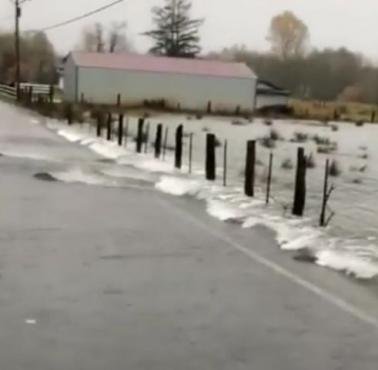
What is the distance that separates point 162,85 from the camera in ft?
279

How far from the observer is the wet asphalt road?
21.9ft

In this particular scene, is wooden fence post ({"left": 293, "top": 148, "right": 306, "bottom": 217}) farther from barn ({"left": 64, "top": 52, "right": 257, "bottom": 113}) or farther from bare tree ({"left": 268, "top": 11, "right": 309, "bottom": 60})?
bare tree ({"left": 268, "top": 11, "right": 309, "bottom": 60})

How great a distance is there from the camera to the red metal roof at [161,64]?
8506 cm

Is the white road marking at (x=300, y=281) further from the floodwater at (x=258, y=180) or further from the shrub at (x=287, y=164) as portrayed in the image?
the shrub at (x=287, y=164)

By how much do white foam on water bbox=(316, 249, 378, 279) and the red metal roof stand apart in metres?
74.4

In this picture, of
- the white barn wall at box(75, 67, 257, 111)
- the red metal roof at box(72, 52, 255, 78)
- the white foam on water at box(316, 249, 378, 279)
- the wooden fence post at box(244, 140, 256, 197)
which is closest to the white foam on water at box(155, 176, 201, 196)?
the wooden fence post at box(244, 140, 256, 197)

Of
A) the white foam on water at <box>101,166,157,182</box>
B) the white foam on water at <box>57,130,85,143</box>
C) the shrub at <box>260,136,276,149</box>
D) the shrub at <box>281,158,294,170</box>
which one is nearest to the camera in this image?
the white foam on water at <box>101,166,157,182</box>

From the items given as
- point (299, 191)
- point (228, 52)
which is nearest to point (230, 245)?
point (299, 191)

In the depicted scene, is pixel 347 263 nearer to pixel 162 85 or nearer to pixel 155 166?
pixel 155 166

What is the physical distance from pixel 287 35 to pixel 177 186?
10258 centimetres

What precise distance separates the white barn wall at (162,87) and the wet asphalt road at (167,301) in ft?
231

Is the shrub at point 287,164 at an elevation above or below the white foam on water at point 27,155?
below

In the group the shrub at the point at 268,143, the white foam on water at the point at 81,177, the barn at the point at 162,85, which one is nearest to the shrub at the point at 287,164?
the shrub at the point at 268,143

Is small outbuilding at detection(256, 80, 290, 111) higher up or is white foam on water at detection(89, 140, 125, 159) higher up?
white foam on water at detection(89, 140, 125, 159)
